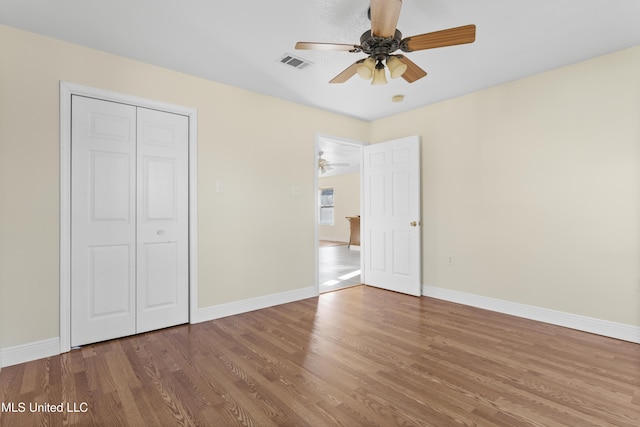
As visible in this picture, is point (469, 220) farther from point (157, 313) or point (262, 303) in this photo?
point (157, 313)

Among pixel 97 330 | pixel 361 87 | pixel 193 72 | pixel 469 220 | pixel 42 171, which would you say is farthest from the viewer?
pixel 469 220

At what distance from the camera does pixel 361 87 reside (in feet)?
11.6

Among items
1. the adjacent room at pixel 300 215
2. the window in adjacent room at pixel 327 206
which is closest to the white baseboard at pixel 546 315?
the adjacent room at pixel 300 215

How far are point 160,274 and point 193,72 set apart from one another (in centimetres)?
201

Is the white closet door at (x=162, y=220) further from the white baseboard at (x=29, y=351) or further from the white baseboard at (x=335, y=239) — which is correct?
the white baseboard at (x=335, y=239)

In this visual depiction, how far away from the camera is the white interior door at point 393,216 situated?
4.14m

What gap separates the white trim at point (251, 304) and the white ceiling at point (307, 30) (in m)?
2.40

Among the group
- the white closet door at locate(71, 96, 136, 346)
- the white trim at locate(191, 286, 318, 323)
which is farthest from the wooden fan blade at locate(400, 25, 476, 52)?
the white trim at locate(191, 286, 318, 323)

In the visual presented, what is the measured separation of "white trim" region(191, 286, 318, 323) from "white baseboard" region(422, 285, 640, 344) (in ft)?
5.42

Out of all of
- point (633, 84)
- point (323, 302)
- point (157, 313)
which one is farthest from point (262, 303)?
point (633, 84)

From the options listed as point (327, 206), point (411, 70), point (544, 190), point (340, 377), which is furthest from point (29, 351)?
point (327, 206)

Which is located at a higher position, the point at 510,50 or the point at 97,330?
the point at 510,50

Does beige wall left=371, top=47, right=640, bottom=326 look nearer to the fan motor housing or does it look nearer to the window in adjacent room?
the fan motor housing

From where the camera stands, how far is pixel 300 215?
4.06m
